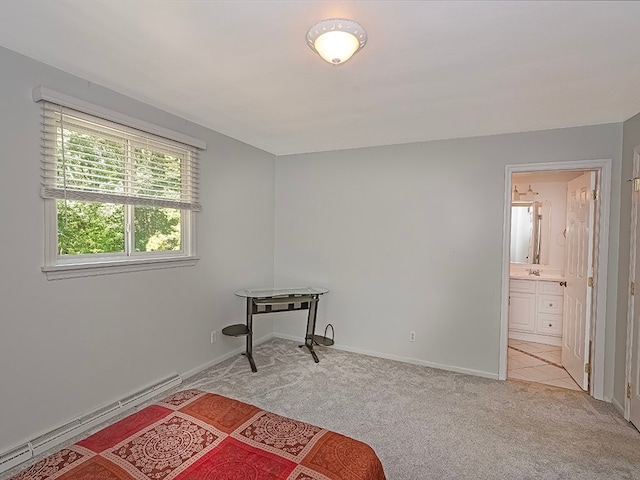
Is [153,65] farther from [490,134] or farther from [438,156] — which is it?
[490,134]

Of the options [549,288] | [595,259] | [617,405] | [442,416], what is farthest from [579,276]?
[442,416]

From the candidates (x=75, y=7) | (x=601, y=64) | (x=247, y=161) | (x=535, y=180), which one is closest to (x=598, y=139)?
(x=601, y=64)

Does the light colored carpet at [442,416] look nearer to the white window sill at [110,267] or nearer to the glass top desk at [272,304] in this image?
the glass top desk at [272,304]

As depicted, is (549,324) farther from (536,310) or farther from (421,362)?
(421,362)

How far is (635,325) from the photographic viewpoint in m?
2.57

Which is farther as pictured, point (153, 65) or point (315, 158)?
point (315, 158)

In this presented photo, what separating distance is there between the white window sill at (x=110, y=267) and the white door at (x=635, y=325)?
146 inches

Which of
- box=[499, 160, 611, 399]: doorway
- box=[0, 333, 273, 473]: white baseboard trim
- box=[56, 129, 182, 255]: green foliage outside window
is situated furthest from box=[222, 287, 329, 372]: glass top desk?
box=[499, 160, 611, 399]: doorway

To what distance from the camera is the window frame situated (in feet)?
7.12

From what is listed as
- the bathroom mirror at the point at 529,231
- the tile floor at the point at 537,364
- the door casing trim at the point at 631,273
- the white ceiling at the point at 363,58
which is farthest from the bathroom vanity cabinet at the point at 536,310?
the white ceiling at the point at 363,58

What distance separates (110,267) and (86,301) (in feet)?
0.92

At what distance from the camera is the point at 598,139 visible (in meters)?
2.95

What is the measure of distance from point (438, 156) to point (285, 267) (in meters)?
2.30

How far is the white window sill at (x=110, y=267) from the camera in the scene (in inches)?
86.9
